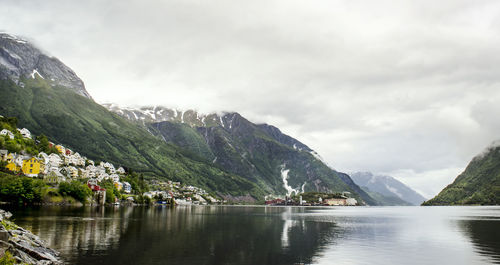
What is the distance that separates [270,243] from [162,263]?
25.8 m

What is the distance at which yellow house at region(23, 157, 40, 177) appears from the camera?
16138 centimetres

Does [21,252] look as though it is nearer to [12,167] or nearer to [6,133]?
[12,167]

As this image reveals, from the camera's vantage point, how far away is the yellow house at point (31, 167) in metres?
161

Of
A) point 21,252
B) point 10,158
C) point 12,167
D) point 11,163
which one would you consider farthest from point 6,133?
point 21,252

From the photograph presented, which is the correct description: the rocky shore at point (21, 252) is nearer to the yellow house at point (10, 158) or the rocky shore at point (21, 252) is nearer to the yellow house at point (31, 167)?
the yellow house at point (10, 158)

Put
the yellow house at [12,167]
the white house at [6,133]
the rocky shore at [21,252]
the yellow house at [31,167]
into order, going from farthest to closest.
A: the white house at [6,133]
the yellow house at [31,167]
the yellow house at [12,167]
the rocky shore at [21,252]

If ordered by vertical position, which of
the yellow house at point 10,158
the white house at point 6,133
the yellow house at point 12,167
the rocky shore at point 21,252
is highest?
the white house at point 6,133

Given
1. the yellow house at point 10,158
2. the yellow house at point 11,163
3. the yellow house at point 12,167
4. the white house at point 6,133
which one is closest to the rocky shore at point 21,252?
the yellow house at point 12,167

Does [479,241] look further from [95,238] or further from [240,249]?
[95,238]

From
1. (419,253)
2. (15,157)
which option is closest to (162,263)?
(419,253)

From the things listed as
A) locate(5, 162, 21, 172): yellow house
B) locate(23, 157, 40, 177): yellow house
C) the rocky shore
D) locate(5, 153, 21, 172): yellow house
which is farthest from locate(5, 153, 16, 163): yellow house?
the rocky shore

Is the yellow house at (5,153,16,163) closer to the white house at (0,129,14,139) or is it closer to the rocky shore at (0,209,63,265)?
the white house at (0,129,14,139)

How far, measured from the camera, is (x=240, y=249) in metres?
52.7

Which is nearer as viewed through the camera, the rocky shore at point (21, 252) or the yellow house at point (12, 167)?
the rocky shore at point (21, 252)
